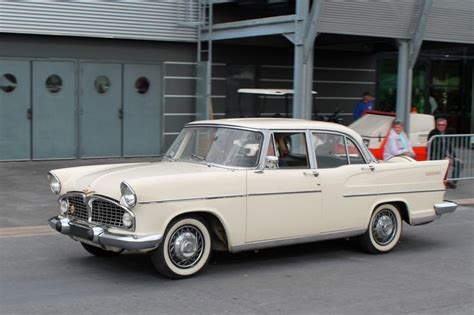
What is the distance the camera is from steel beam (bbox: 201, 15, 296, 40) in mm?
13531

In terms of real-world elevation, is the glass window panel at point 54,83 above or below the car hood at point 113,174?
above

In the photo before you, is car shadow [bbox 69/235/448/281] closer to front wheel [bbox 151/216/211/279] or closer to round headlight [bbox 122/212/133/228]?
front wheel [bbox 151/216/211/279]

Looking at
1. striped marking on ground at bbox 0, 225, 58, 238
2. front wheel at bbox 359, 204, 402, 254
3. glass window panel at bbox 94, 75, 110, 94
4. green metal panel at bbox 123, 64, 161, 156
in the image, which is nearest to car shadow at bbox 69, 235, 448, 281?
front wheel at bbox 359, 204, 402, 254

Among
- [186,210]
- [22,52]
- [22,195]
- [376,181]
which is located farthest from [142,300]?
[22,52]

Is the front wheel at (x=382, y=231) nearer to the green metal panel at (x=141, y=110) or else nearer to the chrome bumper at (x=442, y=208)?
the chrome bumper at (x=442, y=208)

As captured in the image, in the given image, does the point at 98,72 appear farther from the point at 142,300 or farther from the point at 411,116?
the point at 142,300

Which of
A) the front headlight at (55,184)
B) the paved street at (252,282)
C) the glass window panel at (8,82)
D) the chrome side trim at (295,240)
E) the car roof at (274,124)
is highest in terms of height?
the glass window panel at (8,82)

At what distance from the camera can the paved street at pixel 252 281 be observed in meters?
5.71

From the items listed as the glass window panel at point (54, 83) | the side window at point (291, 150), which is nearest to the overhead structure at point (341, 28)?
the glass window panel at point (54, 83)

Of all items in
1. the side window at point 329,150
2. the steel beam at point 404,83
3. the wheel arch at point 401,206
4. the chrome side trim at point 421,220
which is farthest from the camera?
the steel beam at point 404,83

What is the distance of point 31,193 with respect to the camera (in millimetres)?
11805

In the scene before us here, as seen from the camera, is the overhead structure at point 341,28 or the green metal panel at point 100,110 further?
the green metal panel at point 100,110

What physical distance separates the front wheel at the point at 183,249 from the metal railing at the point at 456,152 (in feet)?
25.4

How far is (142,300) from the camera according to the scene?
5.82m
